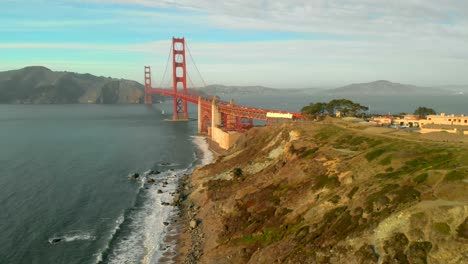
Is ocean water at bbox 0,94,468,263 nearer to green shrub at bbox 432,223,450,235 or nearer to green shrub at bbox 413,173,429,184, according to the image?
green shrub at bbox 413,173,429,184

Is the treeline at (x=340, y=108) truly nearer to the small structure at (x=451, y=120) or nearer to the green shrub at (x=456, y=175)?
the small structure at (x=451, y=120)

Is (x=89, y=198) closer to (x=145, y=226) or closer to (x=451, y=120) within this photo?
(x=145, y=226)

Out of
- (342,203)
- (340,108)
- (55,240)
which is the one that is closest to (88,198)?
(55,240)

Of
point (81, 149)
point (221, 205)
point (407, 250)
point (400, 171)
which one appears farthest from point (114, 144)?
point (407, 250)

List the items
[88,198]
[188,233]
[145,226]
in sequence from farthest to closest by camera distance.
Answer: [88,198]
[145,226]
[188,233]

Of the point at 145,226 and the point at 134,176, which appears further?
the point at 134,176

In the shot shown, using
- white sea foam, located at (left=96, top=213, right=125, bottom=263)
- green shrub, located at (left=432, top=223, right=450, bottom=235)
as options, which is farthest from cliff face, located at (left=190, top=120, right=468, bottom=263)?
white sea foam, located at (left=96, top=213, right=125, bottom=263)
